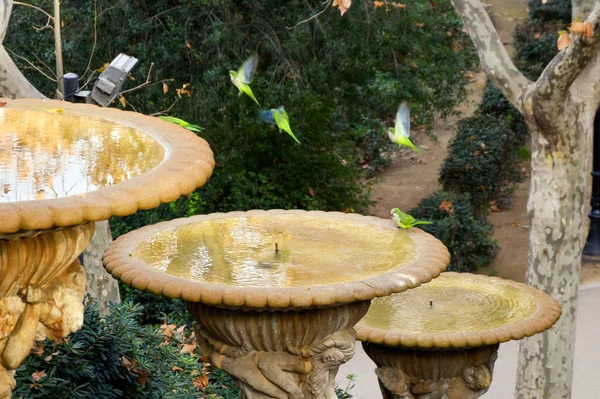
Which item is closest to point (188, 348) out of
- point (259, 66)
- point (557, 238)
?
point (557, 238)

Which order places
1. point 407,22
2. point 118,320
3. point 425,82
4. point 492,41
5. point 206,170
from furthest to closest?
point 425,82
point 407,22
point 492,41
point 118,320
point 206,170

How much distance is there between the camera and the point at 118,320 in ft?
17.1

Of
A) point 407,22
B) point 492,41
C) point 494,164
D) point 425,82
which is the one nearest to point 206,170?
point 492,41

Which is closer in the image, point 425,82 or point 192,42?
point 192,42

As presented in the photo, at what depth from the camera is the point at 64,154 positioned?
3.51 meters

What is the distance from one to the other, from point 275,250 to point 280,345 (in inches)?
22.6

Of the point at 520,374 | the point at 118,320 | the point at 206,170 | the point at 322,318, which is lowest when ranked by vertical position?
the point at 520,374

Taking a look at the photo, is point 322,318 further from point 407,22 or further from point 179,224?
point 407,22

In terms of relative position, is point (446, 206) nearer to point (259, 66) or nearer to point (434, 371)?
point (259, 66)

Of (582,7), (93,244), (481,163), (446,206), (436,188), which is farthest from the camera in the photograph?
(436,188)

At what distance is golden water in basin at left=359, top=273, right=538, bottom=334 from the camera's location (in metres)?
5.76

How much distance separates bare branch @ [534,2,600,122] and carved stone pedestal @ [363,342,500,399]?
206cm

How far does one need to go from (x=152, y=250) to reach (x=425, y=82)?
8427 mm

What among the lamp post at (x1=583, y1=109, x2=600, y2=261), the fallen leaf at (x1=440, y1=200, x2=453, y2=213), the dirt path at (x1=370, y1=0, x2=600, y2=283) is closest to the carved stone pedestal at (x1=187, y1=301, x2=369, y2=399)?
the fallen leaf at (x1=440, y1=200, x2=453, y2=213)
